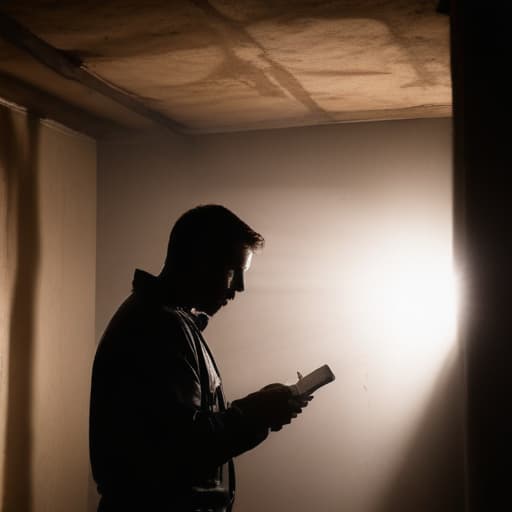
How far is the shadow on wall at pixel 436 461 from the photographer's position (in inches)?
119

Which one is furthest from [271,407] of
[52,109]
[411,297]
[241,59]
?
[52,109]

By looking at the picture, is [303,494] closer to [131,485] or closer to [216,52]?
[131,485]

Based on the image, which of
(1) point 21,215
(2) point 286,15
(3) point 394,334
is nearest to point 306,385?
→ (2) point 286,15

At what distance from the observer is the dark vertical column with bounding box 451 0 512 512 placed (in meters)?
1.12

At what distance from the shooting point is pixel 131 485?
1.61 metres

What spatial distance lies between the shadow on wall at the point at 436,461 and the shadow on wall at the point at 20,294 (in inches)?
65.4

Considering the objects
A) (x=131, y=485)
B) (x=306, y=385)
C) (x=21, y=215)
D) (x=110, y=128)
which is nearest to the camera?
(x=131, y=485)

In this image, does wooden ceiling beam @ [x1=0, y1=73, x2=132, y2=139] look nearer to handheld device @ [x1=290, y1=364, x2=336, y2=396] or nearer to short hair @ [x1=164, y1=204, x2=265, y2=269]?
short hair @ [x1=164, y1=204, x2=265, y2=269]

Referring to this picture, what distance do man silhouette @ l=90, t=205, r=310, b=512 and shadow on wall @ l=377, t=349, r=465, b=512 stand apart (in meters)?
1.46

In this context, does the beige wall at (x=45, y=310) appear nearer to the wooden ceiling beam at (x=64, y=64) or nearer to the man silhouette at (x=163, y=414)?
the wooden ceiling beam at (x=64, y=64)

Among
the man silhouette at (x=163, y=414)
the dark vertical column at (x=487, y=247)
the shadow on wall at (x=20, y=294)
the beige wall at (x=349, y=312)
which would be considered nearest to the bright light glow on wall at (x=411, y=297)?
the beige wall at (x=349, y=312)

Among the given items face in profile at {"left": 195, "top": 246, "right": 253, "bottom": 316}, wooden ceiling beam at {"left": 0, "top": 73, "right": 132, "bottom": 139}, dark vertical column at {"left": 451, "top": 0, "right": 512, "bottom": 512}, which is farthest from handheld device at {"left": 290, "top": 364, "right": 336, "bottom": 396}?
wooden ceiling beam at {"left": 0, "top": 73, "right": 132, "bottom": 139}

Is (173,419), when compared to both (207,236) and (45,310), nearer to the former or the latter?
(207,236)

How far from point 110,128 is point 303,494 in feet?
6.77
